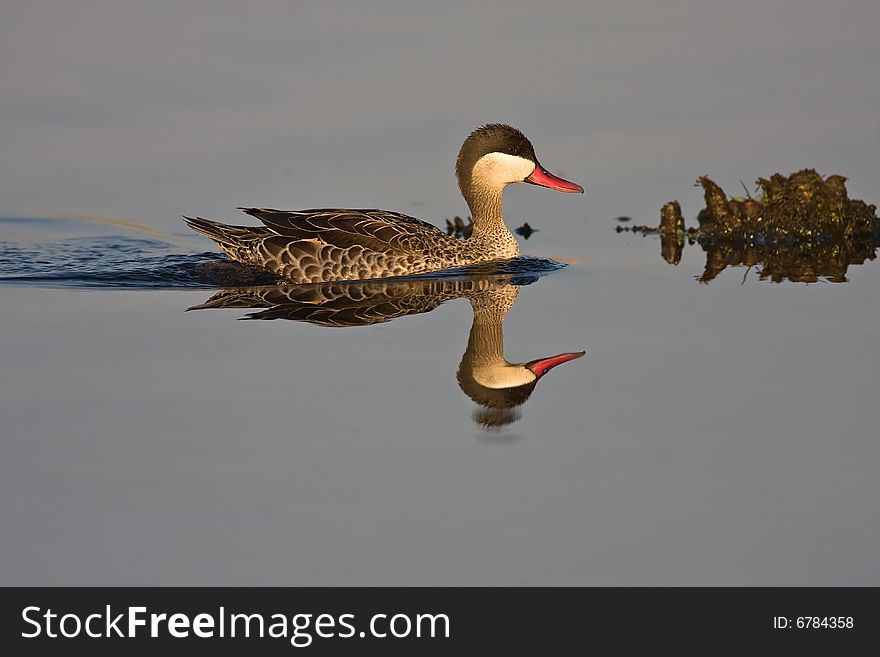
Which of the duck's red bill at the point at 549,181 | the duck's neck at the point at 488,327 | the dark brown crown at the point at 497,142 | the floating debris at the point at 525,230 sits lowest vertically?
the duck's neck at the point at 488,327

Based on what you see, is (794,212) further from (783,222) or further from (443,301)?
(443,301)

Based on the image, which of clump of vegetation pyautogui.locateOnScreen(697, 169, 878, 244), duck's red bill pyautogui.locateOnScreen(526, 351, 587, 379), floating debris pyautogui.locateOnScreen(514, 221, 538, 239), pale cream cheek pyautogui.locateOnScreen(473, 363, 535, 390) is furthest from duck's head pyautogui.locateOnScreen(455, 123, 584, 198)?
pale cream cheek pyautogui.locateOnScreen(473, 363, 535, 390)

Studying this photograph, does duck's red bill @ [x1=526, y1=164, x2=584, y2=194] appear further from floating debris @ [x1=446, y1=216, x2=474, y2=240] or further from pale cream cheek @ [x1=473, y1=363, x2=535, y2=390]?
pale cream cheek @ [x1=473, y1=363, x2=535, y2=390]

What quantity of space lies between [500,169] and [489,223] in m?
0.51

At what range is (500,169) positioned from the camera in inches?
565

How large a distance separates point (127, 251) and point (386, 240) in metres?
2.97

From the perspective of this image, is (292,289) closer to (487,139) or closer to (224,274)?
(224,274)

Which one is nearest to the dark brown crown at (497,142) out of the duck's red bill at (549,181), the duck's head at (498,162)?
the duck's head at (498,162)

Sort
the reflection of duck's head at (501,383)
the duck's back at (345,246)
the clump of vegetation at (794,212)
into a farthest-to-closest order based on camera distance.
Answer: the clump of vegetation at (794,212)
the duck's back at (345,246)
the reflection of duck's head at (501,383)

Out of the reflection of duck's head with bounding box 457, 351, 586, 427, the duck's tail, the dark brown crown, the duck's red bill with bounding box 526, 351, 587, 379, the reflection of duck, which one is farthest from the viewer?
the dark brown crown

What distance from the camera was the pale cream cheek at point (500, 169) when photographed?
14.3 m

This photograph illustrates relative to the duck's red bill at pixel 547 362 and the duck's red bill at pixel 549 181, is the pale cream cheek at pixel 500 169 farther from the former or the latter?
the duck's red bill at pixel 547 362

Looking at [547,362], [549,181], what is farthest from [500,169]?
[547,362]

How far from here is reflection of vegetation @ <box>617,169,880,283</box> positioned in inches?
594
